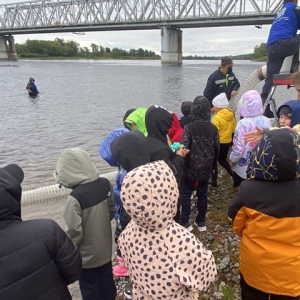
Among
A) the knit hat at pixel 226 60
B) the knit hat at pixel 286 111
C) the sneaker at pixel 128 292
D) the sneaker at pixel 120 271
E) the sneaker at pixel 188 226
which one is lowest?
the sneaker at pixel 120 271

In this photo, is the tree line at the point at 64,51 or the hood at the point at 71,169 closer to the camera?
the hood at the point at 71,169

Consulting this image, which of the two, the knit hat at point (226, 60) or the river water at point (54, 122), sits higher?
the knit hat at point (226, 60)

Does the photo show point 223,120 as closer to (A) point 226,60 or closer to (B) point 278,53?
(B) point 278,53

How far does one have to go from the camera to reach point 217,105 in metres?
5.24

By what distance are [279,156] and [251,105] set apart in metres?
2.25

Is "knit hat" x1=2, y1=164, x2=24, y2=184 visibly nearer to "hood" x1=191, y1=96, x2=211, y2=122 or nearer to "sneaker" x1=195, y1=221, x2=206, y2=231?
"hood" x1=191, y1=96, x2=211, y2=122

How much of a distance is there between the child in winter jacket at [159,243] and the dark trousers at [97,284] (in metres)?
0.96

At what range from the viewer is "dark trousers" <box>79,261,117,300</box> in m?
2.88

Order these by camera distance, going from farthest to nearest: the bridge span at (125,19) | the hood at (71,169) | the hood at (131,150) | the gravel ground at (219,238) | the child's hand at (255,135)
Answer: the bridge span at (125,19) < the child's hand at (255,135) < the gravel ground at (219,238) < the hood at (131,150) < the hood at (71,169)

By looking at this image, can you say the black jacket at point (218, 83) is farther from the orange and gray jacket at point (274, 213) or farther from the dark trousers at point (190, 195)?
the orange and gray jacket at point (274, 213)

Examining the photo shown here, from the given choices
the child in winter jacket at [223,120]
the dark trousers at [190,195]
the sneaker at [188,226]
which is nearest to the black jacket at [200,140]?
the dark trousers at [190,195]

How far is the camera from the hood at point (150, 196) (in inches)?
71.7

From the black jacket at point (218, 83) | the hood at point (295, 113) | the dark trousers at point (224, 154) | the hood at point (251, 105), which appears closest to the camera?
the hood at point (295, 113)

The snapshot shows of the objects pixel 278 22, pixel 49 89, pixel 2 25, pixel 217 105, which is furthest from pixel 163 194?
pixel 2 25
